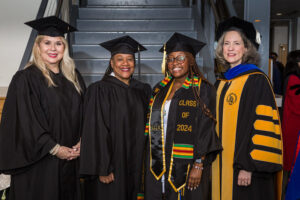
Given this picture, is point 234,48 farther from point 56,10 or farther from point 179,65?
point 56,10

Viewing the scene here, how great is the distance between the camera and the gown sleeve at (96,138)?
2.53 metres

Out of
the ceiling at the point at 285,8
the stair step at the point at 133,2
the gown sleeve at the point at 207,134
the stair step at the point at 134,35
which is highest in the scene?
the ceiling at the point at 285,8

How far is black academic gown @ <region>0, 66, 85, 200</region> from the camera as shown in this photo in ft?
8.08

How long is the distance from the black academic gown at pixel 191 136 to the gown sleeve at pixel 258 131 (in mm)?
197

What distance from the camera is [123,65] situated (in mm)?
2734

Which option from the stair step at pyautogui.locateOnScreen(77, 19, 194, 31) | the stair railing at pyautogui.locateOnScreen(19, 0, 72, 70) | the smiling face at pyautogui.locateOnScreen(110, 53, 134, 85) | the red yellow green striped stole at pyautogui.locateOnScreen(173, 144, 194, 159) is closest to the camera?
the red yellow green striped stole at pyautogui.locateOnScreen(173, 144, 194, 159)

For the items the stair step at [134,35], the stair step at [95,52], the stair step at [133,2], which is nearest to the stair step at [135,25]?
the stair step at [134,35]

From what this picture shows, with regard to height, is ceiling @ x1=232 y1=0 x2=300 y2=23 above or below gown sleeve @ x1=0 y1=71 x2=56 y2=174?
above

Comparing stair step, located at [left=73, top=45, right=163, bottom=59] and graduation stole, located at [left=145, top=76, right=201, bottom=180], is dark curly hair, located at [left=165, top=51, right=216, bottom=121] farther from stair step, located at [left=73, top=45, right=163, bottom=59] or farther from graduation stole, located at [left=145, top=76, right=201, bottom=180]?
stair step, located at [left=73, top=45, right=163, bottom=59]

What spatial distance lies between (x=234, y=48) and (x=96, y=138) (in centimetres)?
138

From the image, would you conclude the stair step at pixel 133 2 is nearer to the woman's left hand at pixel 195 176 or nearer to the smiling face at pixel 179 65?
the smiling face at pixel 179 65

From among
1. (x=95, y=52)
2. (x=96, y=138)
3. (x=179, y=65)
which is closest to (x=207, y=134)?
(x=179, y=65)

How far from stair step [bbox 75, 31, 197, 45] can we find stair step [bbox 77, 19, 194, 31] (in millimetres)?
269

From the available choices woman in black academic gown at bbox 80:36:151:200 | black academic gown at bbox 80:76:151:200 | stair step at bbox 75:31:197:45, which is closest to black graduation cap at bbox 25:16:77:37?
woman in black academic gown at bbox 80:36:151:200
